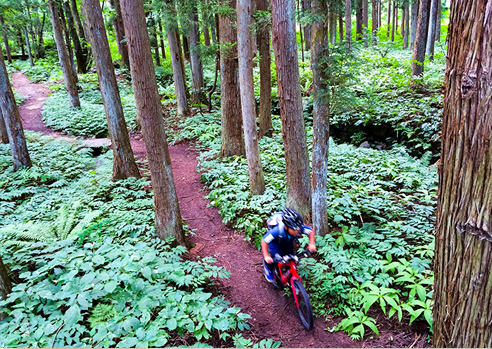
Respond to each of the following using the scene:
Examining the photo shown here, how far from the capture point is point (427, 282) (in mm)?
4152

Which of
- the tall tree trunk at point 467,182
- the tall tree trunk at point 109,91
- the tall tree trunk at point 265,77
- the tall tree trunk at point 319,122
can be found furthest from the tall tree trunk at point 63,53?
the tall tree trunk at point 467,182

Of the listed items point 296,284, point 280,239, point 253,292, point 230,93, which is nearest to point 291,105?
point 280,239

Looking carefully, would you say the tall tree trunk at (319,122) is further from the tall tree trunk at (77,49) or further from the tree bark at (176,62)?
the tall tree trunk at (77,49)

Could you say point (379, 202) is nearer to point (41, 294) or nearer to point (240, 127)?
point (240, 127)

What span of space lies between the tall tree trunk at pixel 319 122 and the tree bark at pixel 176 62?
388 inches

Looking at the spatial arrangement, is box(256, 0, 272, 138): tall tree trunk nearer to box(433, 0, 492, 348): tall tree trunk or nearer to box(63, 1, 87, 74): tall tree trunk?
box(433, 0, 492, 348): tall tree trunk

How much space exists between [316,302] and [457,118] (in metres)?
3.66

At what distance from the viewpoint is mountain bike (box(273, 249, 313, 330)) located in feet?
13.5

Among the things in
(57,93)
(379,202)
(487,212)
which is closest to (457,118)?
(487,212)

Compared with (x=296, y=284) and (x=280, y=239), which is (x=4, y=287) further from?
(x=296, y=284)

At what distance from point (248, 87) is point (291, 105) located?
71.4 inches

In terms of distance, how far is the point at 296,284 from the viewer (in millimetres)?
4266

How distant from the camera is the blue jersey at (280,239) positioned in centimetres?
429

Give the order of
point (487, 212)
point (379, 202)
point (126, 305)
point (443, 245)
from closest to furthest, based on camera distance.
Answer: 1. point (487, 212)
2. point (443, 245)
3. point (126, 305)
4. point (379, 202)
